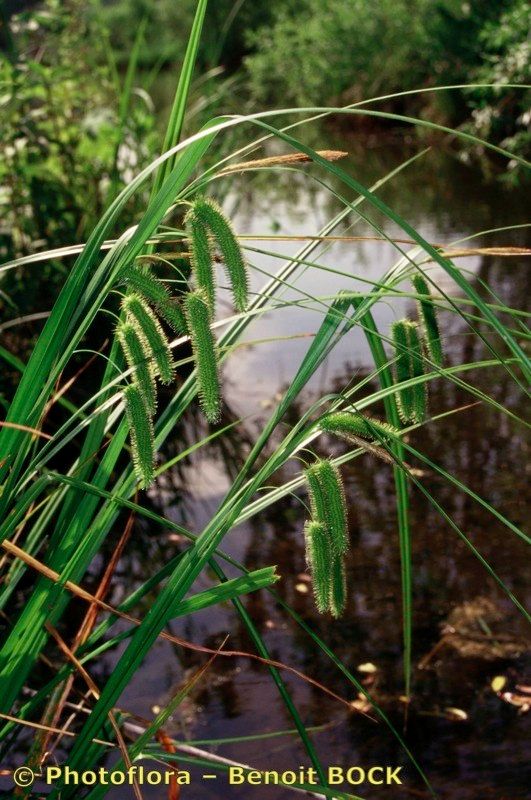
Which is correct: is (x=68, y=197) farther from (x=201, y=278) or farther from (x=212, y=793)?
(x=201, y=278)

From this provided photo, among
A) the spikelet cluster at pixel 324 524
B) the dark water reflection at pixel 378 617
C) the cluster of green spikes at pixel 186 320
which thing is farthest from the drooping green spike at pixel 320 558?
the dark water reflection at pixel 378 617

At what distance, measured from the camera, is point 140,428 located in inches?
30.5

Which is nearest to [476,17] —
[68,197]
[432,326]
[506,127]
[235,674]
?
[506,127]

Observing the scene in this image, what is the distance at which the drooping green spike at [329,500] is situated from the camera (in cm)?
80

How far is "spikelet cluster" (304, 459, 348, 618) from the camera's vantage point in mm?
797

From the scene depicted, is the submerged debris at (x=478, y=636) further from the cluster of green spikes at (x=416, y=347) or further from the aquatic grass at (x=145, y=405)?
the cluster of green spikes at (x=416, y=347)

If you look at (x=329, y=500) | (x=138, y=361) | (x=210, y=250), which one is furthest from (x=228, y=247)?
(x=329, y=500)

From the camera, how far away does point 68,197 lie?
3.03 m

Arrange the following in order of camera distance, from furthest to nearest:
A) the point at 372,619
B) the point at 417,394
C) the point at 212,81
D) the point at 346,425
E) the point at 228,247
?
the point at 212,81 → the point at 372,619 → the point at 417,394 → the point at 346,425 → the point at 228,247

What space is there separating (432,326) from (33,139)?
2.26 metres

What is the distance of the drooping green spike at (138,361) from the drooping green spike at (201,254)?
0.08m

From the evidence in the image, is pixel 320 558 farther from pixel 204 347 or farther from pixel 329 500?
pixel 204 347

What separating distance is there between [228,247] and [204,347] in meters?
0.08

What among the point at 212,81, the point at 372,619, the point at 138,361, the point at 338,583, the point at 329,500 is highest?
the point at 212,81
